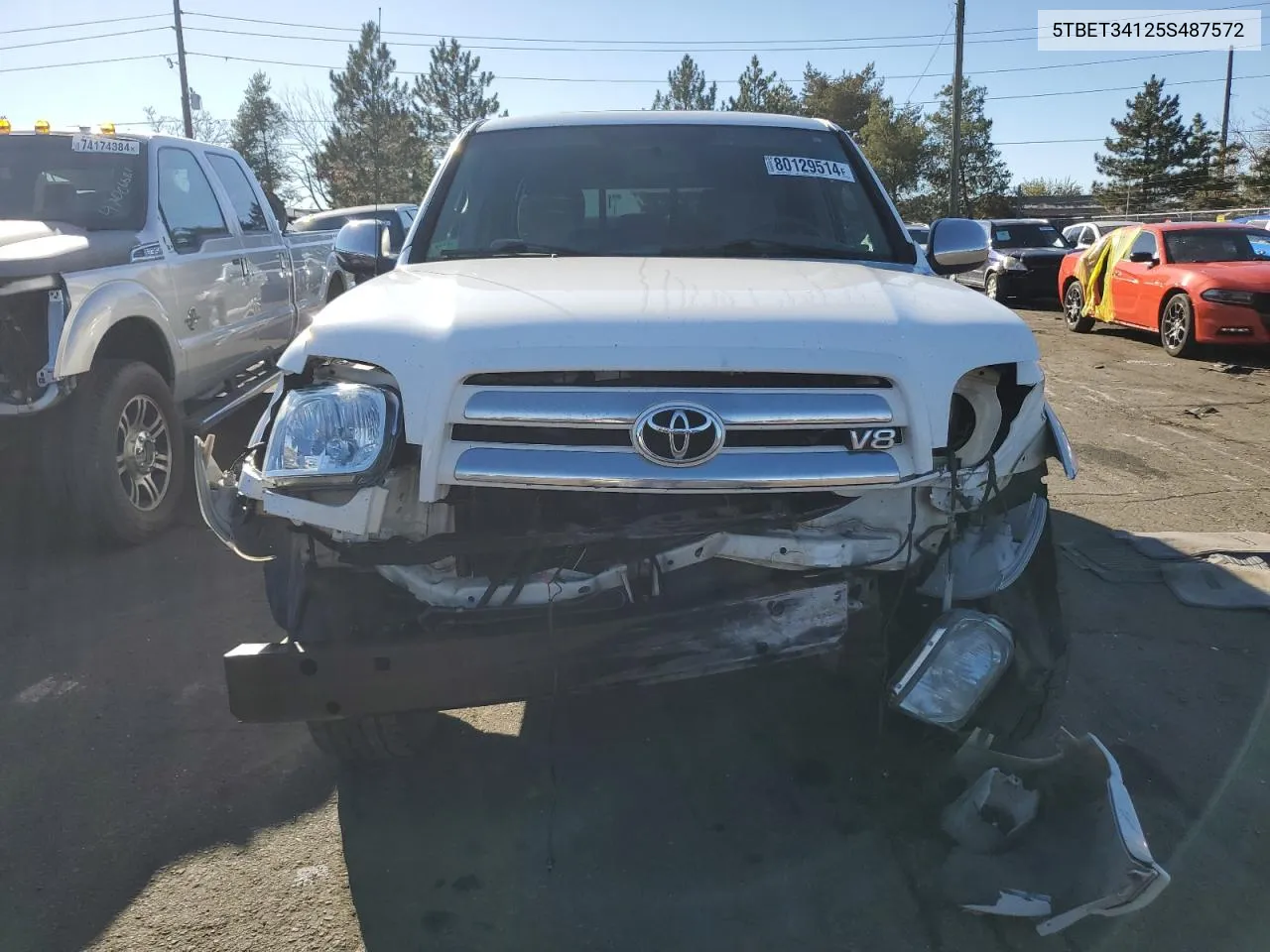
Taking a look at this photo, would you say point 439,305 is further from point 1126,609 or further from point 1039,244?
point 1039,244

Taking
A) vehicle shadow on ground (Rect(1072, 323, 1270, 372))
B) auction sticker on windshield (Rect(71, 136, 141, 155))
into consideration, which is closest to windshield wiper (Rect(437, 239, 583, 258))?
auction sticker on windshield (Rect(71, 136, 141, 155))

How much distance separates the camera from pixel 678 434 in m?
2.37

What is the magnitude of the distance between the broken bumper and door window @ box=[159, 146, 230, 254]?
13.5ft

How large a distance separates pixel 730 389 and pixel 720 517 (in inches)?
12.6

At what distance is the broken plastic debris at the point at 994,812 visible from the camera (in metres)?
2.54

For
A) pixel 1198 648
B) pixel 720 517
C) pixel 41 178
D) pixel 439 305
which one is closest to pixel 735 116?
pixel 439 305

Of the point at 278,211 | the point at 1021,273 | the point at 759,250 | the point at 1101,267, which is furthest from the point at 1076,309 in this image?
the point at 759,250

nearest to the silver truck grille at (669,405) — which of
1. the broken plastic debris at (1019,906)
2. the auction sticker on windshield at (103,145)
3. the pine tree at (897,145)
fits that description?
the broken plastic debris at (1019,906)

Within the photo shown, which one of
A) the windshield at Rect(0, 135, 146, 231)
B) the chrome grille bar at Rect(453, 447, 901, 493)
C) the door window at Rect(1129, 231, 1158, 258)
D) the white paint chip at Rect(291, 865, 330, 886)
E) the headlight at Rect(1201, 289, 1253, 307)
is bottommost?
the white paint chip at Rect(291, 865, 330, 886)

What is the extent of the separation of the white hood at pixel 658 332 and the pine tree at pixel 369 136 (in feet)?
88.8

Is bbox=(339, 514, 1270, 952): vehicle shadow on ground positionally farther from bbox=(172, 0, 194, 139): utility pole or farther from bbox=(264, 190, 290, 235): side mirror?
bbox=(172, 0, 194, 139): utility pole

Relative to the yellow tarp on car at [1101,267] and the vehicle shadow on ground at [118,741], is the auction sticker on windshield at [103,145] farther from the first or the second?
the yellow tarp on car at [1101,267]

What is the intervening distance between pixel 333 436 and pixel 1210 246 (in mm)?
12704

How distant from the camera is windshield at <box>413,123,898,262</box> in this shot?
368 cm
